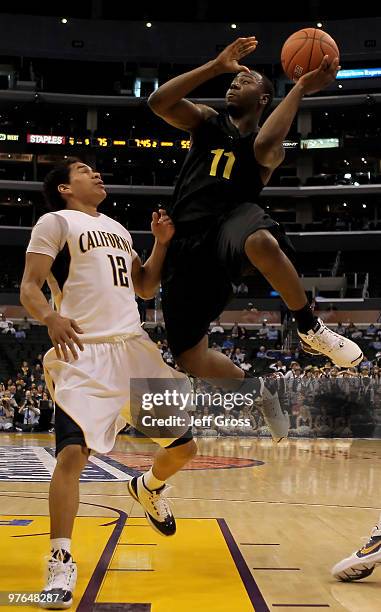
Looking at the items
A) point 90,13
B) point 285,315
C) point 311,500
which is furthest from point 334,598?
point 90,13

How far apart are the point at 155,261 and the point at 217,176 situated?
0.66m

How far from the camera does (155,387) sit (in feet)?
14.0

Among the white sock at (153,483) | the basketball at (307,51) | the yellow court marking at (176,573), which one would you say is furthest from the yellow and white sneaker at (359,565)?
the basketball at (307,51)

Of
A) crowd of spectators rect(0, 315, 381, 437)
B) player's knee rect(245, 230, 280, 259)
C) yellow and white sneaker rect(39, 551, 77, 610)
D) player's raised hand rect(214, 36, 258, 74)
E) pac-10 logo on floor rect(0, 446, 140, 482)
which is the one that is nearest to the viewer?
yellow and white sneaker rect(39, 551, 77, 610)

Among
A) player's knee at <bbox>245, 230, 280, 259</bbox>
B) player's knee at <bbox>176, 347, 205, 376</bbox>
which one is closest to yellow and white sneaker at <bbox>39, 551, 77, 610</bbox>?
player's knee at <bbox>176, 347, 205, 376</bbox>

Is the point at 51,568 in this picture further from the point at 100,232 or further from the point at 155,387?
the point at 100,232

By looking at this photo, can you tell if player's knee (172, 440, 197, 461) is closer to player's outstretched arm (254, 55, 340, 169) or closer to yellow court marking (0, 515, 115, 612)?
yellow court marking (0, 515, 115, 612)

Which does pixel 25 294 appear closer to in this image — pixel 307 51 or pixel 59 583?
pixel 59 583

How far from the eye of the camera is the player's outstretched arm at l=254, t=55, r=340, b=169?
4020 mm

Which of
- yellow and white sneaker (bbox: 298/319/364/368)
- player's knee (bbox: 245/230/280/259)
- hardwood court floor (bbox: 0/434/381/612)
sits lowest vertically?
hardwood court floor (bbox: 0/434/381/612)

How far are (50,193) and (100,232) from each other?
48 cm

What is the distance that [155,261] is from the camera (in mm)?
4551

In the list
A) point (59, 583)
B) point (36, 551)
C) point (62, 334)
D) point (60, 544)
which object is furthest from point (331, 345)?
point (36, 551)

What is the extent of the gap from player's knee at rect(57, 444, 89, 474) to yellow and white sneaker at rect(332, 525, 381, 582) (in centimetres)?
151
